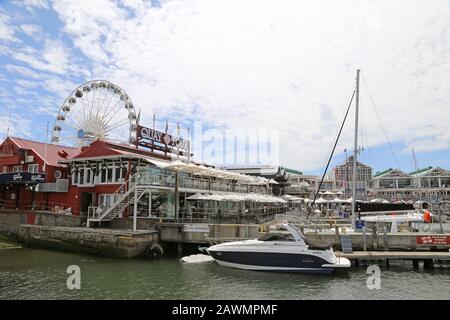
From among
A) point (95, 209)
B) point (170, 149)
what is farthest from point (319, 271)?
point (170, 149)

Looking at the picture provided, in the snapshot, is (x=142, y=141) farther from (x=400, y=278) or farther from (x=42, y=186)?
(x=400, y=278)

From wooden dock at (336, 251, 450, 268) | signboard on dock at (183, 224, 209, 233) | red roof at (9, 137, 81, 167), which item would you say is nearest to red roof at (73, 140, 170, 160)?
red roof at (9, 137, 81, 167)

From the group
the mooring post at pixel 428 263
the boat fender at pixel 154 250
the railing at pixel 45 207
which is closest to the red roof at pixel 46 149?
the railing at pixel 45 207

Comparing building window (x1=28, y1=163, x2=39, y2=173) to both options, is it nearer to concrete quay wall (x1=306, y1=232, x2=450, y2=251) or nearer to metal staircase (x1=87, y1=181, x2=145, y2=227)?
metal staircase (x1=87, y1=181, x2=145, y2=227)

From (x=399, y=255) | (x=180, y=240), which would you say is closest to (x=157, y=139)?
(x=180, y=240)

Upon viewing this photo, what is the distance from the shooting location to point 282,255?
22.0 meters

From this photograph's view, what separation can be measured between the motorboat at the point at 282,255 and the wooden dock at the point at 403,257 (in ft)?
7.10

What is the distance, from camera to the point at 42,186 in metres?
40.3

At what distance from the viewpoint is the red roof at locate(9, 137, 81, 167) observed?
41.9 m

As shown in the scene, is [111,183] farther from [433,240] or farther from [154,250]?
[433,240]

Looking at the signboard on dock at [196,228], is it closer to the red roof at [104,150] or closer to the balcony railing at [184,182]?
the balcony railing at [184,182]

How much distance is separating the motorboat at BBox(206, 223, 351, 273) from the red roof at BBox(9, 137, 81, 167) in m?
27.0

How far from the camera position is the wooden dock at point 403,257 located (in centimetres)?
2314

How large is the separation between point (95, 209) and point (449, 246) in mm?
28841
